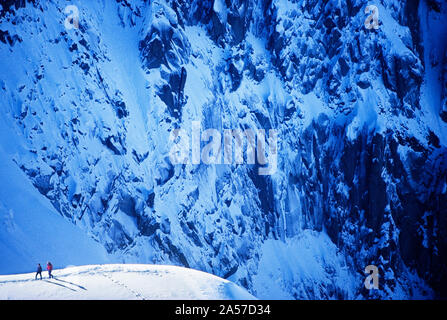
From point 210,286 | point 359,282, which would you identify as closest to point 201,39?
point 359,282

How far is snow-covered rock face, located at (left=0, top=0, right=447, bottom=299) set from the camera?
172 ft

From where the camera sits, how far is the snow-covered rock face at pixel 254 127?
52.4 m

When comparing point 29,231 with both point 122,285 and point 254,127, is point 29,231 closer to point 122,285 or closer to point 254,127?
point 122,285

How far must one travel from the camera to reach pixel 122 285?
2066cm

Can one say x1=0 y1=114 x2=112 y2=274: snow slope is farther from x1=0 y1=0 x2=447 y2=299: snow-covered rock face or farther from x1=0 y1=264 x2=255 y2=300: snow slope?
x1=0 y1=264 x2=255 y2=300: snow slope

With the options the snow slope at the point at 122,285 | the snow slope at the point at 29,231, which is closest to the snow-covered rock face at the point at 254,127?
the snow slope at the point at 29,231

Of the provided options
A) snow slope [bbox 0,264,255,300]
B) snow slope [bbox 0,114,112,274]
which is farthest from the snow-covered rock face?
snow slope [bbox 0,264,255,300]

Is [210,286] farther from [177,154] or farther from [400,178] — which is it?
[400,178]

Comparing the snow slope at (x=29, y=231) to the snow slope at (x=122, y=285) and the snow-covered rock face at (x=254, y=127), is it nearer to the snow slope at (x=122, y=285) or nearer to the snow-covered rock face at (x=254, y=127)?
the snow-covered rock face at (x=254, y=127)

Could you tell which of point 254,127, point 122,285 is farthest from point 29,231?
point 254,127

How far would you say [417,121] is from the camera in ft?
236

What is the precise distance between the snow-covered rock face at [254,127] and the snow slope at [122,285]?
89.6 feet

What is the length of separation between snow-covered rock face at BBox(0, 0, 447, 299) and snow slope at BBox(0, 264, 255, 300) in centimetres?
2731

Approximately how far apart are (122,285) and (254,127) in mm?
49520
